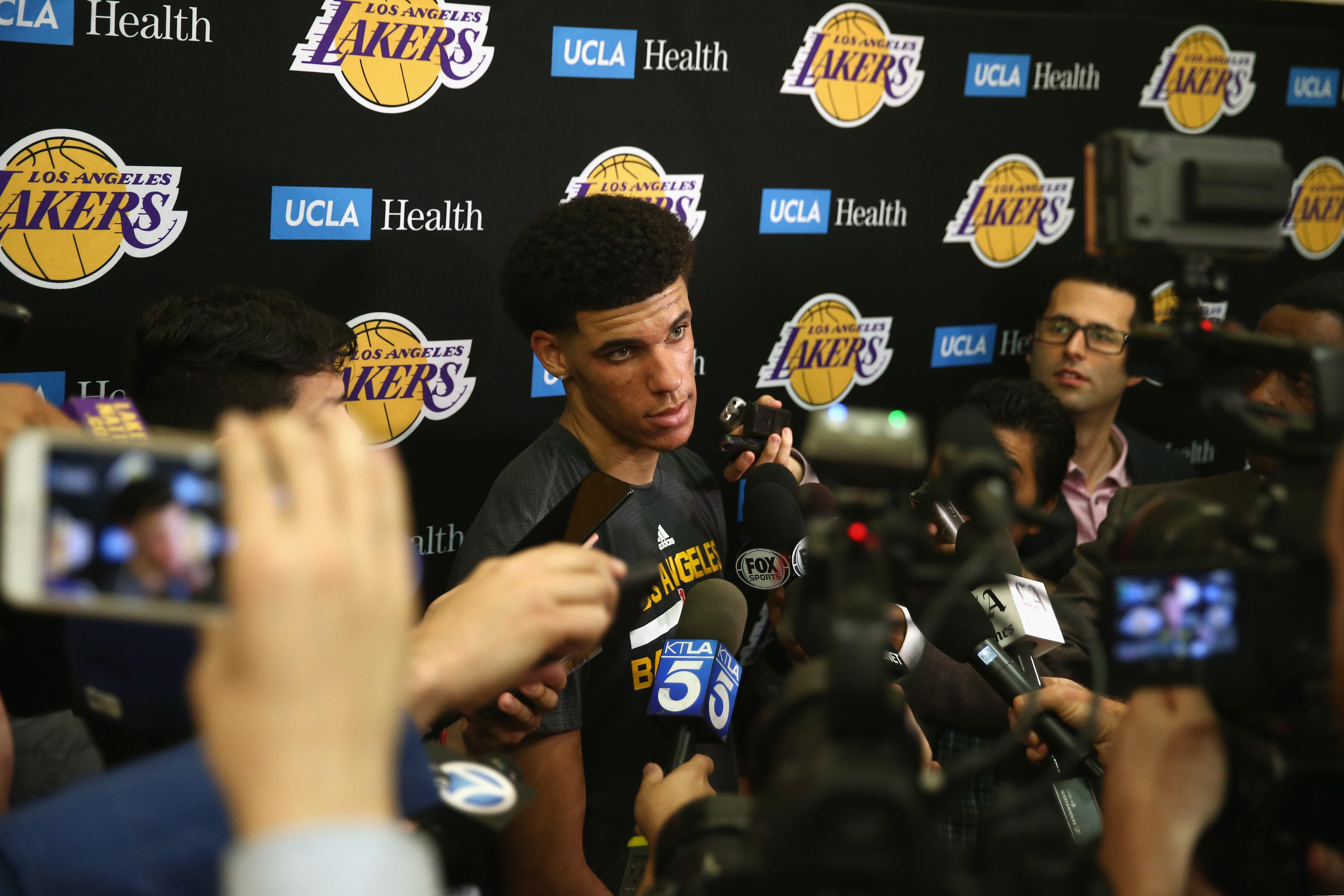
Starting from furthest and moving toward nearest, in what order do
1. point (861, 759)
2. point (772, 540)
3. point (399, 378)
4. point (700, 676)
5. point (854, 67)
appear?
point (854, 67), point (399, 378), point (772, 540), point (700, 676), point (861, 759)

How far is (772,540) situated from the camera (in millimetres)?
1653

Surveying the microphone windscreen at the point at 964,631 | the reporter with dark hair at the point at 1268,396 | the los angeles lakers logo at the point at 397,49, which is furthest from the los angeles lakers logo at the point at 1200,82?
the microphone windscreen at the point at 964,631

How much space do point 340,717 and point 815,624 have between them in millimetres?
439

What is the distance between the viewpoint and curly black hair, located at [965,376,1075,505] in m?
2.47

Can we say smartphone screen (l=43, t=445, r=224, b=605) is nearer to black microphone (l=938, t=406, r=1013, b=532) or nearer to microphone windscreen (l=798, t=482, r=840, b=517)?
black microphone (l=938, t=406, r=1013, b=532)

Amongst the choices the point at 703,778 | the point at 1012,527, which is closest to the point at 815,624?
the point at 703,778

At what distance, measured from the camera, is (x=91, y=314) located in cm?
194

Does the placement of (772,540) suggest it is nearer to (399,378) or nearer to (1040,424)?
(399,378)

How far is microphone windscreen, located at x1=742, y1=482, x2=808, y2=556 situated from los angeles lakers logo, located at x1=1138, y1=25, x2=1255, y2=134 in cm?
204

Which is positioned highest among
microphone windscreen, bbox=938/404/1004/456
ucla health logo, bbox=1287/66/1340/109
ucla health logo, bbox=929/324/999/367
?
ucla health logo, bbox=1287/66/1340/109

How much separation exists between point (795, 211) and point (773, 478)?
1037 millimetres

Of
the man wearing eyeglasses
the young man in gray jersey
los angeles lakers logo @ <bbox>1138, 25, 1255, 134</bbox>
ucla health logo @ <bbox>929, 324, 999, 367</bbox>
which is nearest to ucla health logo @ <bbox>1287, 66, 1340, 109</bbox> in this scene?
los angeles lakers logo @ <bbox>1138, 25, 1255, 134</bbox>

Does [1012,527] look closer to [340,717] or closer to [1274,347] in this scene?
[1274,347]

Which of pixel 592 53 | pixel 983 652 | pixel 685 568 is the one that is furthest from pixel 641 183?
pixel 983 652
